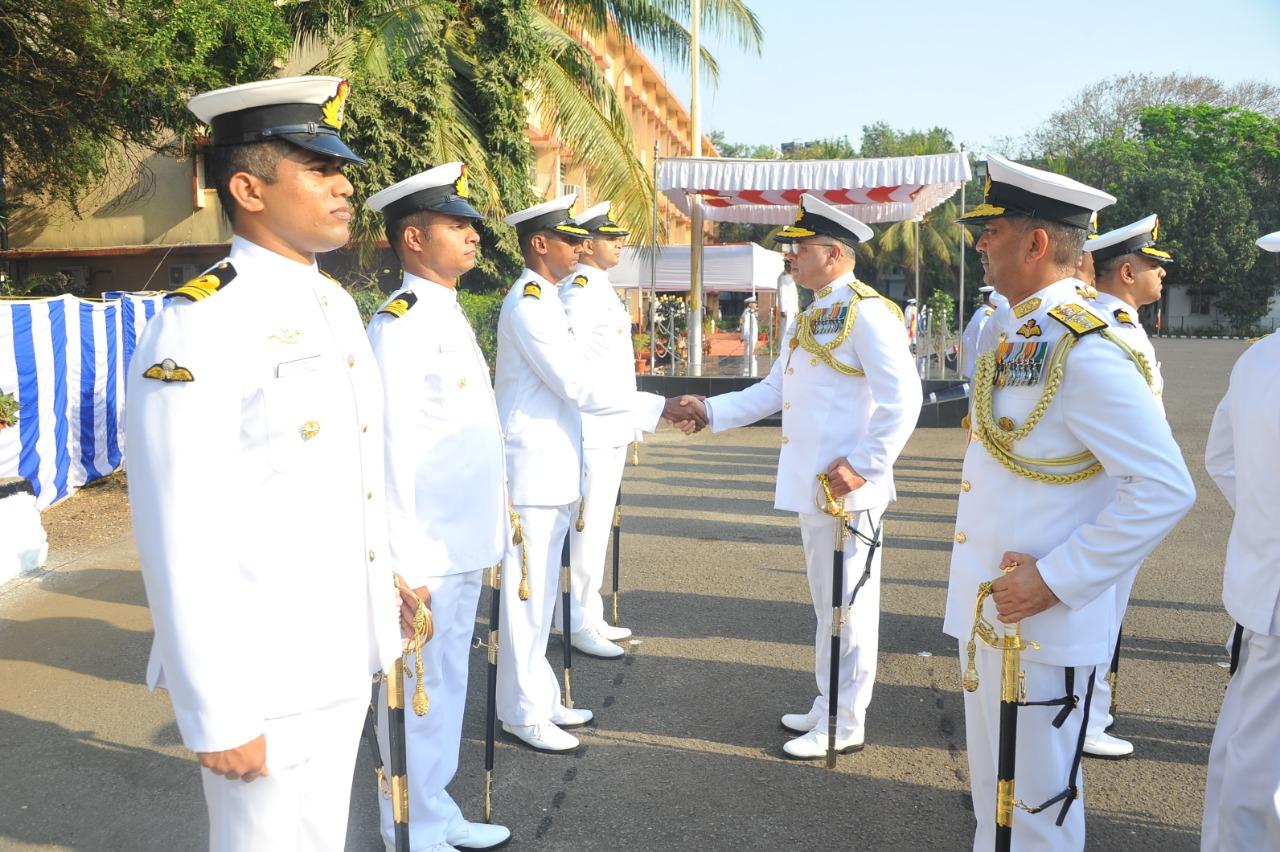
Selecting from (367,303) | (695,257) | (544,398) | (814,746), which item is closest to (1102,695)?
(814,746)

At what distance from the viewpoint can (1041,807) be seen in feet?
8.46

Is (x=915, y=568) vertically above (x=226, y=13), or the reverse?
(x=226, y=13)

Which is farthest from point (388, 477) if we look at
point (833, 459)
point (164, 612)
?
point (833, 459)

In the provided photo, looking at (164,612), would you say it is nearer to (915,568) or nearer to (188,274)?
(915,568)

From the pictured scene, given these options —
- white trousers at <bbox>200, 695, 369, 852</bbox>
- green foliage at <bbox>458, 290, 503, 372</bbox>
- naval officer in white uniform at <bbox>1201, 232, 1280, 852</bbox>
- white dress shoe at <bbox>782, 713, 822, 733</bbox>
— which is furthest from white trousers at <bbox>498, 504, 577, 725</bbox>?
green foliage at <bbox>458, 290, 503, 372</bbox>

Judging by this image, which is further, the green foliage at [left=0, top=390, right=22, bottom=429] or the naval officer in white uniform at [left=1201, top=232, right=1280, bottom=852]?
the green foliage at [left=0, top=390, right=22, bottom=429]

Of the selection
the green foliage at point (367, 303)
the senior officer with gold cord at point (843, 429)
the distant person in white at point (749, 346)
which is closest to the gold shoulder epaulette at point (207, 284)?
the senior officer with gold cord at point (843, 429)

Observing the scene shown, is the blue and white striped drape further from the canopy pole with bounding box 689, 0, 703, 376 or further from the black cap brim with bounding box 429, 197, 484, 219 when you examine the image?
the canopy pole with bounding box 689, 0, 703, 376

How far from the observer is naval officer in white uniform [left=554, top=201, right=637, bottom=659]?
215 inches

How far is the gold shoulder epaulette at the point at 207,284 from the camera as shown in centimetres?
210

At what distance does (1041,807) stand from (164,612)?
2.11 metres

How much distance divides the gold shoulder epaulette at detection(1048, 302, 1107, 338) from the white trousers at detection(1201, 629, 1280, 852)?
1014mm

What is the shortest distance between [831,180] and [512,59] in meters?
5.26

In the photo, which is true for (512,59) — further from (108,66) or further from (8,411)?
(8,411)
